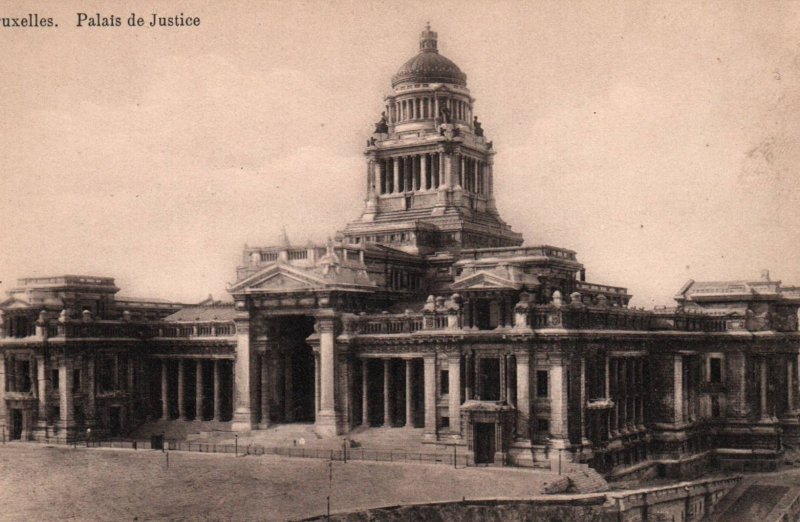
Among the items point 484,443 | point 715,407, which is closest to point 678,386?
point 715,407

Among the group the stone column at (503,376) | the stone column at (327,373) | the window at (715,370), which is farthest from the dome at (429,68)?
the stone column at (503,376)

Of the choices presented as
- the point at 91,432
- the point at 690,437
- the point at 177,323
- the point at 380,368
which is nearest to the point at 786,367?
the point at 690,437

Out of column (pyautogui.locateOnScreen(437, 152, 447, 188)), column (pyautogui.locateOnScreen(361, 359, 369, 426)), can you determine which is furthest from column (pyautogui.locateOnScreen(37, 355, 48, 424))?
column (pyautogui.locateOnScreen(437, 152, 447, 188))

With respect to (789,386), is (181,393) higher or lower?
higher

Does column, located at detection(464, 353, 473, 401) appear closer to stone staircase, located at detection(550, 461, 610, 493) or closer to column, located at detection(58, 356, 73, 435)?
stone staircase, located at detection(550, 461, 610, 493)

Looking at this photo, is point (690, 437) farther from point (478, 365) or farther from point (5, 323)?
point (5, 323)

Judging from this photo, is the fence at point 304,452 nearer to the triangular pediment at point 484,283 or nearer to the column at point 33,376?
the column at point 33,376

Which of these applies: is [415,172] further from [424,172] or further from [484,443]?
[484,443]
